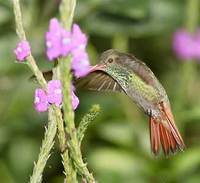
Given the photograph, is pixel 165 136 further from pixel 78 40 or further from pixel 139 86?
pixel 78 40

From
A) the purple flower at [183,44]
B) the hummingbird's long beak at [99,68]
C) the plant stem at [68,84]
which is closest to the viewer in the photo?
the plant stem at [68,84]

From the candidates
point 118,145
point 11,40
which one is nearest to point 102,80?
point 11,40

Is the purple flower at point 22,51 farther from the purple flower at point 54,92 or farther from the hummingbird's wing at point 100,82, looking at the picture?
the hummingbird's wing at point 100,82

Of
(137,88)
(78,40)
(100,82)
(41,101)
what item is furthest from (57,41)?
(100,82)

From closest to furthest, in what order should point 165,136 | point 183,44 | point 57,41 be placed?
point 57,41
point 165,136
point 183,44

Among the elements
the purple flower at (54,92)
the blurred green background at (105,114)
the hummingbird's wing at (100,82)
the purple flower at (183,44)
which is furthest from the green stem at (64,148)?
the purple flower at (183,44)

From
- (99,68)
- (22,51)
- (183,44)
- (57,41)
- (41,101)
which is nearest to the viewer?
(57,41)
